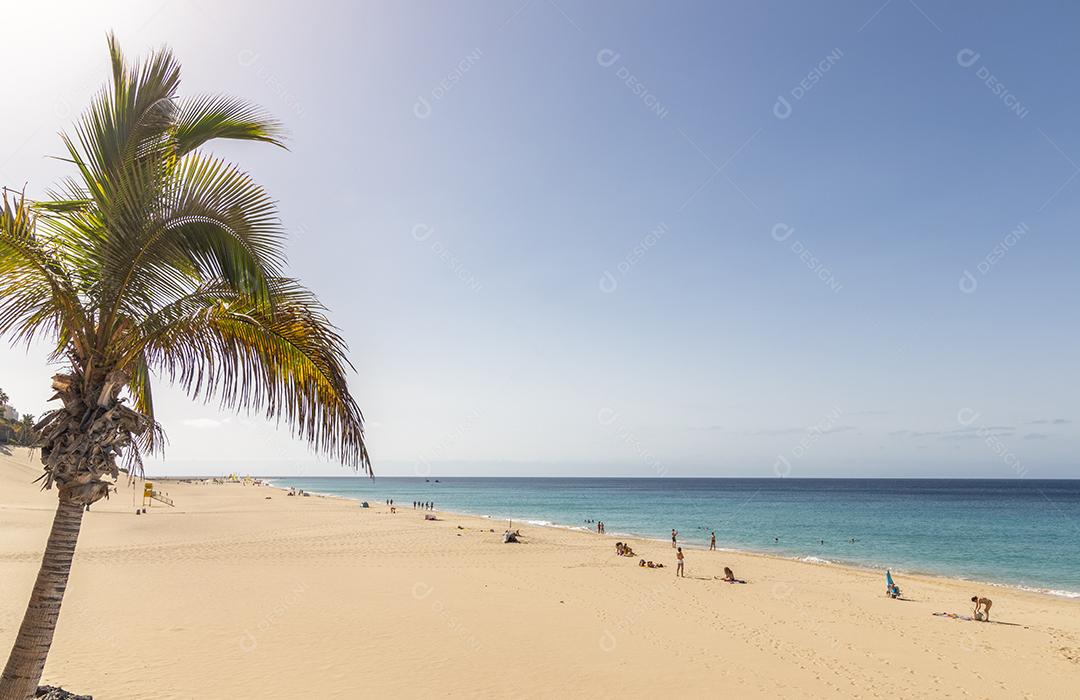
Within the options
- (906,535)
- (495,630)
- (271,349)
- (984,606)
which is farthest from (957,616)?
(906,535)

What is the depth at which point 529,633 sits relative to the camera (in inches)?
579

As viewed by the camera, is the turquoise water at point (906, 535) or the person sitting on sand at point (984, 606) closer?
the person sitting on sand at point (984, 606)

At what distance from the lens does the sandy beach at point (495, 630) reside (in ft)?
36.7

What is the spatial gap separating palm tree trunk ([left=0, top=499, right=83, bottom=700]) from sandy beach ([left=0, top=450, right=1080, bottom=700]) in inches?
176

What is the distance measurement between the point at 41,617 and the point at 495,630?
424 inches

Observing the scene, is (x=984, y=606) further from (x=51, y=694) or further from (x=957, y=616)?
(x=51, y=694)

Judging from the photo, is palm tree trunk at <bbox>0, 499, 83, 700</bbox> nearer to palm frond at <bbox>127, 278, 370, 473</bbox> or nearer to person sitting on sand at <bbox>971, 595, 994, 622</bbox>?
palm frond at <bbox>127, 278, 370, 473</bbox>

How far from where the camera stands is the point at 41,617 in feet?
19.6

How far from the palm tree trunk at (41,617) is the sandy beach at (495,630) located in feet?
14.7

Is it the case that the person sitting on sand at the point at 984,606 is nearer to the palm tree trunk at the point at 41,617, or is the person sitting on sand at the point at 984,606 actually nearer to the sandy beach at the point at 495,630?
the sandy beach at the point at 495,630

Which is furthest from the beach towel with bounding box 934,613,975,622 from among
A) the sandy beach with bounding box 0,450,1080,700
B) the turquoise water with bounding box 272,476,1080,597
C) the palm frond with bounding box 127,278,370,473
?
the palm frond with bounding box 127,278,370,473

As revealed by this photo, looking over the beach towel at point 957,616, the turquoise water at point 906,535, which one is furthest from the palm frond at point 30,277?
the turquoise water at point 906,535

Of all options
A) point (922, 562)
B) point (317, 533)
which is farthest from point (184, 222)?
point (922, 562)

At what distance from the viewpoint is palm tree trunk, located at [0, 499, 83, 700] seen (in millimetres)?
5895
